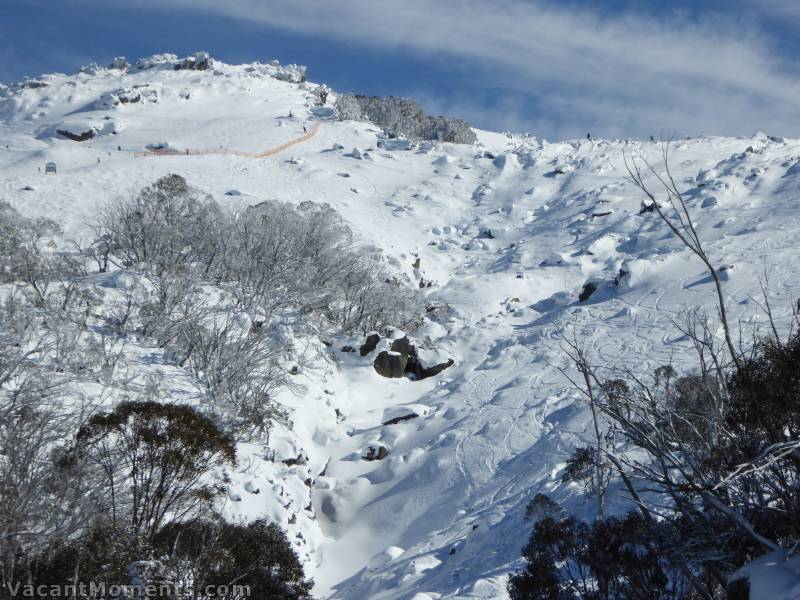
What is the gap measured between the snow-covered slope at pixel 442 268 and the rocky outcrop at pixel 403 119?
195 inches

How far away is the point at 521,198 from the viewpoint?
5184cm

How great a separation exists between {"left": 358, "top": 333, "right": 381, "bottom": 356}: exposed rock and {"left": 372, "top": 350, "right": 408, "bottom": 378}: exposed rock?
1.82 feet

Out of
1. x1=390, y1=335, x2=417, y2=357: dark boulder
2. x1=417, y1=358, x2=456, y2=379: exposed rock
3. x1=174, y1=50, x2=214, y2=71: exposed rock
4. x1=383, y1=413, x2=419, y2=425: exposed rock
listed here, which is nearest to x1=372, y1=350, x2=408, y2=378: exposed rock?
x1=390, y1=335, x2=417, y2=357: dark boulder

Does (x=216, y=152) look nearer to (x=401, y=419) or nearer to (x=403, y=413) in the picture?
(x=403, y=413)

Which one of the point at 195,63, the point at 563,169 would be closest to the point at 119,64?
the point at 195,63

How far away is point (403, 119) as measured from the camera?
77.7 meters

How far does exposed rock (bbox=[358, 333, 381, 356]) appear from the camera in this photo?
25.3m

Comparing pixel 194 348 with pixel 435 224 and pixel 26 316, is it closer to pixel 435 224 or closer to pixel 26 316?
pixel 26 316

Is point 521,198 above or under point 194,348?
above

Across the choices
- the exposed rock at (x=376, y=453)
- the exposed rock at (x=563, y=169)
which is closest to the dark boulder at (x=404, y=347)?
the exposed rock at (x=376, y=453)

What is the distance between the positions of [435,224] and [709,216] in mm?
18786

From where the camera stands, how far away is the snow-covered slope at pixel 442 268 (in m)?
15.8

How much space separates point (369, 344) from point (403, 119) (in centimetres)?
5796

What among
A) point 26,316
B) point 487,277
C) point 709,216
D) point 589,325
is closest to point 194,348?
point 26,316
